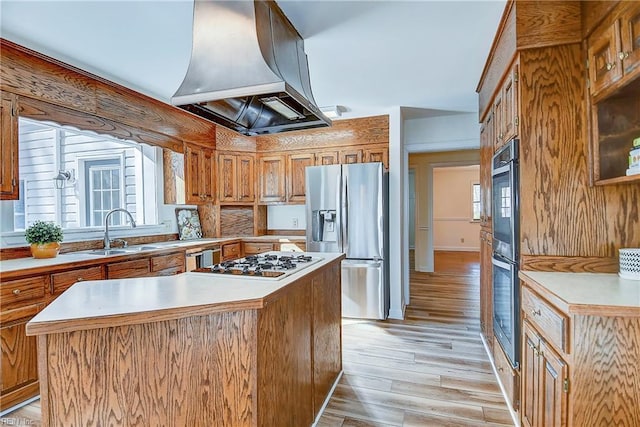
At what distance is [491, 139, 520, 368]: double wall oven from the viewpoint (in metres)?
1.85

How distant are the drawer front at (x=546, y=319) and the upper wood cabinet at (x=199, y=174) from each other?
3525 mm

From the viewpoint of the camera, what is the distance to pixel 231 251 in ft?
13.6

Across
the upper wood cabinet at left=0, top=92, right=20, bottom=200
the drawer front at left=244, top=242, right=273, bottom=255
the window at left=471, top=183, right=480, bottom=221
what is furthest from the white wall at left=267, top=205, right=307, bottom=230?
the window at left=471, top=183, right=480, bottom=221

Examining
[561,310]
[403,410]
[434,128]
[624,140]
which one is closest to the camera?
[561,310]

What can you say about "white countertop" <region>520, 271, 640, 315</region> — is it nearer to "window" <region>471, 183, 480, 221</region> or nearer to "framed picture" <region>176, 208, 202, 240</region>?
"framed picture" <region>176, 208, 202, 240</region>

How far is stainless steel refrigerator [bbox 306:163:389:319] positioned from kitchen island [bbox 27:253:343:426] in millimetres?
2205

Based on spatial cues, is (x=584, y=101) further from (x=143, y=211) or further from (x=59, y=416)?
(x=143, y=211)

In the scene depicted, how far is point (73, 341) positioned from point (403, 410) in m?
1.87

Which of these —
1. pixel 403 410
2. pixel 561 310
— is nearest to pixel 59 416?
pixel 403 410

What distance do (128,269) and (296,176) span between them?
89.8 inches

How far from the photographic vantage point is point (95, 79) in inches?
110

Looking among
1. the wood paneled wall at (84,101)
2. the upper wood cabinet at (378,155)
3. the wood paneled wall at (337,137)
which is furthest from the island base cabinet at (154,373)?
the wood paneled wall at (337,137)

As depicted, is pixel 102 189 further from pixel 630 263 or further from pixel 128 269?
pixel 630 263

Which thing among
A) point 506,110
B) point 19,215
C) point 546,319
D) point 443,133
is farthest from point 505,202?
point 19,215
